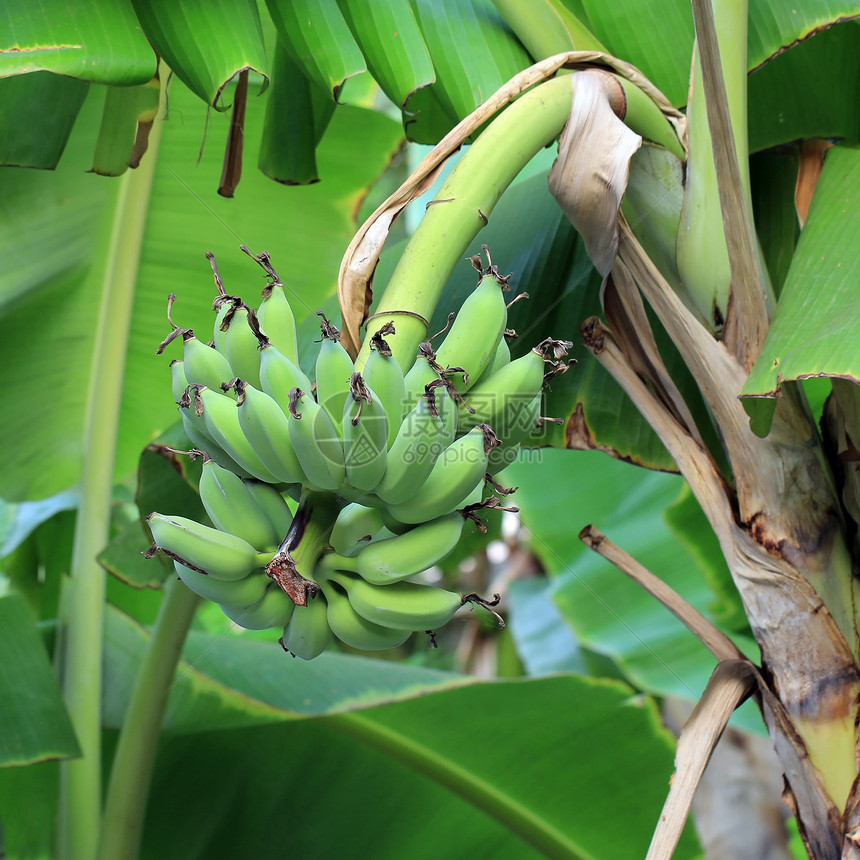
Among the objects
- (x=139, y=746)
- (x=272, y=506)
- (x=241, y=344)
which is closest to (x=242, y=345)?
(x=241, y=344)

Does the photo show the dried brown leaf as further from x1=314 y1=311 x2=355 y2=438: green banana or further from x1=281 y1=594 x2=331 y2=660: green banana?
x1=281 y1=594 x2=331 y2=660: green banana

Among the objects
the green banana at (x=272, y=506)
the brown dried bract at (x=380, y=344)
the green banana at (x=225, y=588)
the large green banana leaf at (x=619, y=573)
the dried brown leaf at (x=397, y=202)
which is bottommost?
the large green banana leaf at (x=619, y=573)

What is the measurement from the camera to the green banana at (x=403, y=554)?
434 millimetres

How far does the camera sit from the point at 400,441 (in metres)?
0.42

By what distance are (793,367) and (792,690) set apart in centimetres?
28

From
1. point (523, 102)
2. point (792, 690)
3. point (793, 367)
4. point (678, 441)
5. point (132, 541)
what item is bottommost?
point (132, 541)

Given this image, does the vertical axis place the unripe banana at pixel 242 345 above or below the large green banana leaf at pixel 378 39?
below

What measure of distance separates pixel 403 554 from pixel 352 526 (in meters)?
0.04

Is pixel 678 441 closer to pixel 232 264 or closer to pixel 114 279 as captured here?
pixel 232 264

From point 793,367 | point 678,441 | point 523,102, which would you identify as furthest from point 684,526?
point 523,102

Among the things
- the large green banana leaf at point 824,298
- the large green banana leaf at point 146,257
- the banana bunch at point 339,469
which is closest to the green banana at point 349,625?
the banana bunch at point 339,469

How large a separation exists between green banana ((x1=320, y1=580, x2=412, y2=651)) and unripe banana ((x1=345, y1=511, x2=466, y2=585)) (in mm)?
22

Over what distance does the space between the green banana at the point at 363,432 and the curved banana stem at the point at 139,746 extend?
0.66m

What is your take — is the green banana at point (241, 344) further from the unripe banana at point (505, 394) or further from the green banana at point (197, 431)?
the unripe banana at point (505, 394)
